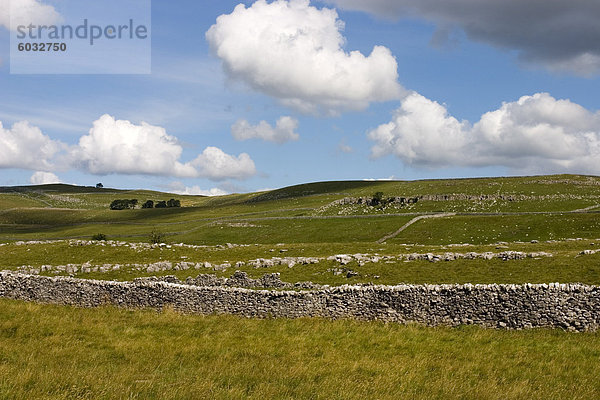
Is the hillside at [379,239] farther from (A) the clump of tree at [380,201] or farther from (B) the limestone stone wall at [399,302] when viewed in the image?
(B) the limestone stone wall at [399,302]

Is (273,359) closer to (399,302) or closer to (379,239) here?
(399,302)

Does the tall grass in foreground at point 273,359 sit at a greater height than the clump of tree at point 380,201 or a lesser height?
lesser

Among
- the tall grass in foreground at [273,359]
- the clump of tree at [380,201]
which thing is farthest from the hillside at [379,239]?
the tall grass in foreground at [273,359]

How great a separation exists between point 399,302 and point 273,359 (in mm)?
9050

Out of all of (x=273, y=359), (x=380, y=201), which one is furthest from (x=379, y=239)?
(x=273, y=359)

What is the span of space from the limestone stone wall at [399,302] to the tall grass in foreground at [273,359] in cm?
96

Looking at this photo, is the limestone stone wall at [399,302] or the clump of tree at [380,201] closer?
the limestone stone wall at [399,302]

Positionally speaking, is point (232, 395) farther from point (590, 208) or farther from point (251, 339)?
point (590, 208)

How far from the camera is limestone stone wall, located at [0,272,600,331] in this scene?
70.4 feet

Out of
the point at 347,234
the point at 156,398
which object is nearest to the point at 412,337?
the point at 156,398

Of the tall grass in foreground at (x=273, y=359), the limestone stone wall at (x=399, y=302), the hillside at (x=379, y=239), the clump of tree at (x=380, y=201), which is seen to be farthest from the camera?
the clump of tree at (x=380, y=201)

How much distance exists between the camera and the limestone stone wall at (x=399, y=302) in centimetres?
2145

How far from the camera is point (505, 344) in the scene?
1905 cm

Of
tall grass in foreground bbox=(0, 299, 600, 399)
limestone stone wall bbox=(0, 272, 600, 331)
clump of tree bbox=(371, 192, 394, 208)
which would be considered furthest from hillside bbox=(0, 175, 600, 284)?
tall grass in foreground bbox=(0, 299, 600, 399)
